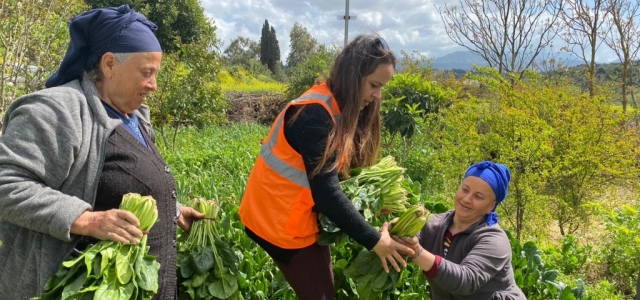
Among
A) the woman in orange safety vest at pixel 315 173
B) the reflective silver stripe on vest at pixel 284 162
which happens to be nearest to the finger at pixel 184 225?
the woman in orange safety vest at pixel 315 173

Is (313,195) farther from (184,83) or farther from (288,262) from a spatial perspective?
(184,83)

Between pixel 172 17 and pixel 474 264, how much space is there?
26.5 m

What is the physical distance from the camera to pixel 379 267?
7.08ft

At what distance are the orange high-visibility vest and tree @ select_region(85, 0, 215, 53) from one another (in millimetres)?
23137

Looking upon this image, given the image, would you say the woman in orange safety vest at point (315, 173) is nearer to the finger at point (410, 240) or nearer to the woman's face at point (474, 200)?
the finger at point (410, 240)

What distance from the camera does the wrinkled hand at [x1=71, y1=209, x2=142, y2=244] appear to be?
1523 millimetres

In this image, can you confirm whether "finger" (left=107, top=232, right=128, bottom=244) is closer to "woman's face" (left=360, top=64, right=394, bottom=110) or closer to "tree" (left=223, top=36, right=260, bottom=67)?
"woman's face" (left=360, top=64, right=394, bottom=110)

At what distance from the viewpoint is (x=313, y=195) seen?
1.92 m

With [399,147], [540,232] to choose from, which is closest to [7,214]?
[540,232]

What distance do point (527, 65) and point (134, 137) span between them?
10.6m

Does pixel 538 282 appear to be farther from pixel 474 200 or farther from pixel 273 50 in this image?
pixel 273 50

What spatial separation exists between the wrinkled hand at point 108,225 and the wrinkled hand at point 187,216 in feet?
2.41

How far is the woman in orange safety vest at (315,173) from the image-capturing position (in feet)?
6.17

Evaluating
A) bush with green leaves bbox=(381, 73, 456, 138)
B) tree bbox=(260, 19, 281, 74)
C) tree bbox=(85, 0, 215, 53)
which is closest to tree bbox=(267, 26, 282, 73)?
tree bbox=(260, 19, 281, 74)
